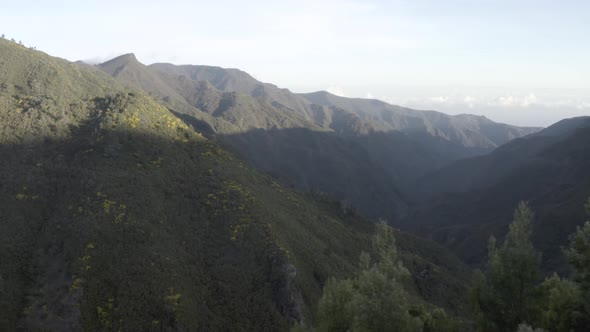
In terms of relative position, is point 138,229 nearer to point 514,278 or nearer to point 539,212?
point 514,278

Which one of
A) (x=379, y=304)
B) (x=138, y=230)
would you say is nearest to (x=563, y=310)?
(x=379, y=304)

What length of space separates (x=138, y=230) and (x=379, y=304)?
34.9 metres

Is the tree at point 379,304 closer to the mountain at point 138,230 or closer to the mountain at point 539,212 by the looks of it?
the mountain at point 138,230

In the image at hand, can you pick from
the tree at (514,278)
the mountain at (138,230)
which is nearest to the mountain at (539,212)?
the mountain at (138,230)

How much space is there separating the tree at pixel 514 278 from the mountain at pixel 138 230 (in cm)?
2493

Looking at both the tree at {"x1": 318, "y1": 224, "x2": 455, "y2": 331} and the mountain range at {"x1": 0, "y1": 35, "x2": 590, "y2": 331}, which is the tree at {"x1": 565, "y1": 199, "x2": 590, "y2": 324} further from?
the mountain range at {"x1": 0, "y1": 35, "x2": 590, "y2": 331}

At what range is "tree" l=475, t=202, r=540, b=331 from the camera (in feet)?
59.2

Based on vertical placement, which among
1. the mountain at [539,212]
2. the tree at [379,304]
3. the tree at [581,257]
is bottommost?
the mountain at [539,212]

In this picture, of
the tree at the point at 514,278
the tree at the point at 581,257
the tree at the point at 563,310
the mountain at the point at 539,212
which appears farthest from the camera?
the mountain at the point at 539,212

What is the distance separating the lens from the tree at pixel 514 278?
1803 cm

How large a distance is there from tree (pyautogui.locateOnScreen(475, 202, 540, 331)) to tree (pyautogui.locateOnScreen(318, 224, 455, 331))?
2.84 m

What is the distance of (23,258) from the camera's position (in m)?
39.7

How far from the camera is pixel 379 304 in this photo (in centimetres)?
1525

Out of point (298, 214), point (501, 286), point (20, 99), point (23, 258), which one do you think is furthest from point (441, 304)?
point (20, 99)
